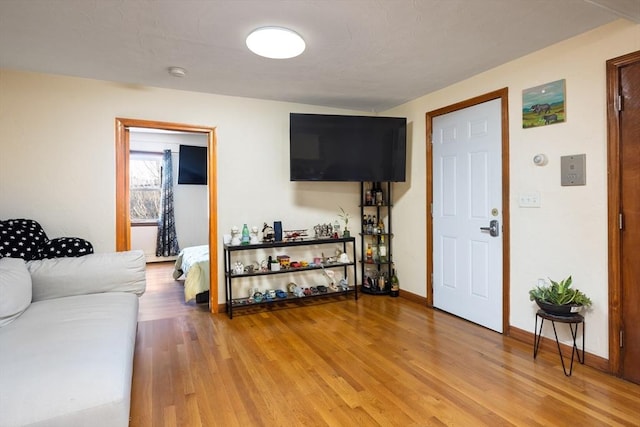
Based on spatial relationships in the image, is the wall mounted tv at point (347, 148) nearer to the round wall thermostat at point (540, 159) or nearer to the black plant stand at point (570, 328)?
the round wall thermostat at point (540, 159)

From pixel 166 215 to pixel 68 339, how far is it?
16.8 feet

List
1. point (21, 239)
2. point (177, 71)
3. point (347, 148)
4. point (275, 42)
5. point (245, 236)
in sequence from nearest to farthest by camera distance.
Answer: point (275, 42) < point (21, 239) < point (177, 71) < point (245, 236) < point (347, 148)

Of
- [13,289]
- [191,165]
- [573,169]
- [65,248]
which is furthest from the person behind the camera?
[191,165]

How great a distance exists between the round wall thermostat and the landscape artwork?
0.80ft

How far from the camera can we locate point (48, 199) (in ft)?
9.86

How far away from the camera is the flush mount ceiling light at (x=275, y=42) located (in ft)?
7.26

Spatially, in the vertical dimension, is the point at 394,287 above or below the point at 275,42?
below

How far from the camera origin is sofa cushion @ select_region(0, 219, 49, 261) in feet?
8.38

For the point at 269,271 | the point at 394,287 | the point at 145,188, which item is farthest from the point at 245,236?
the point at 145,188

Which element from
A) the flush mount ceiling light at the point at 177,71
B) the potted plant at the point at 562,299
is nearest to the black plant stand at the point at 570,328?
the potted plant at the point at 562,299

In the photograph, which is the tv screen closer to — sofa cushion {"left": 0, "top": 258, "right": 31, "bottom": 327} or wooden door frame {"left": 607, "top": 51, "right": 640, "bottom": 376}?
sofa cushion {"left": 0, "top": 258, "right": 31, "bottom": 327}

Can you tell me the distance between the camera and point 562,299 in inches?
90.4

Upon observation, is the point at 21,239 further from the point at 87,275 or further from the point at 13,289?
the point at 13,289

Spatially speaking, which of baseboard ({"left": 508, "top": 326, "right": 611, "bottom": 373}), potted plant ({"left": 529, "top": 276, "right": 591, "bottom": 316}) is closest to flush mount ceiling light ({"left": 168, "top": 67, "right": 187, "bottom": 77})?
potted plant ({"left": 529, "top": 276, "right": 591, "bottom": 316})
